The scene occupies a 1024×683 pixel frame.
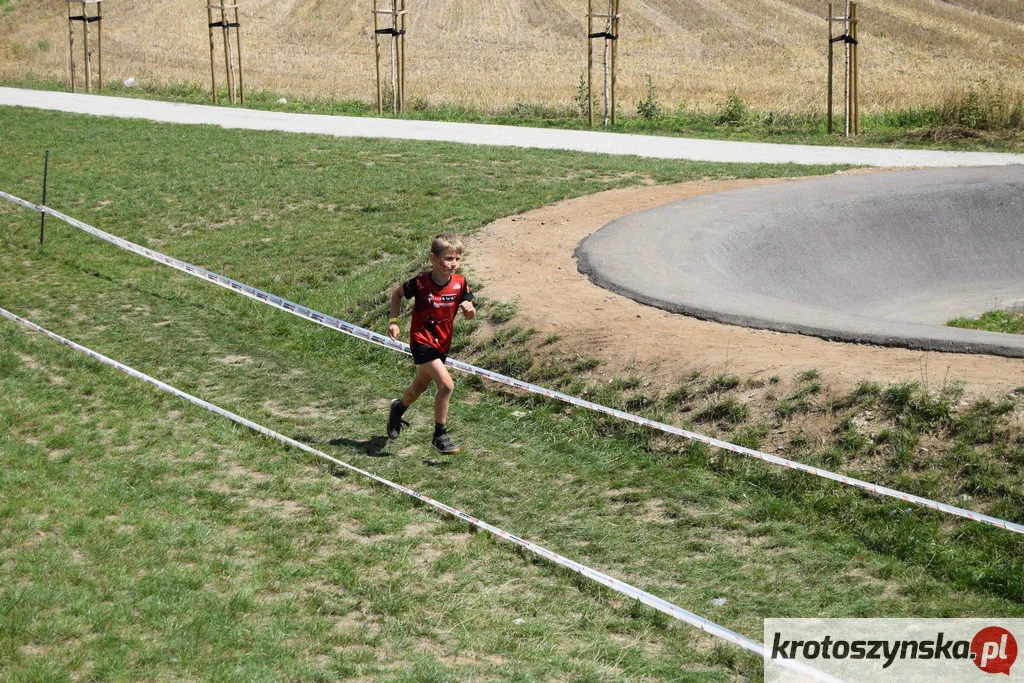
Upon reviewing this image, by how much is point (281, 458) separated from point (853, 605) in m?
4.26

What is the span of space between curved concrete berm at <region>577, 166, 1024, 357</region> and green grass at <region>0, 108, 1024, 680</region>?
68.3 inches

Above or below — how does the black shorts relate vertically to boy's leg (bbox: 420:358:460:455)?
above

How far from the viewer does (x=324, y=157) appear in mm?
19328

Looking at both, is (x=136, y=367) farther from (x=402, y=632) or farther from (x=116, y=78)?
(x=116, y=78)

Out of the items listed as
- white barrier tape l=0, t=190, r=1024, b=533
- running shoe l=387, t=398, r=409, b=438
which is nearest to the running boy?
running shoe l=387, t=398, r=409, b=438

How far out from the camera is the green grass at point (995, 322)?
1233 centimetres

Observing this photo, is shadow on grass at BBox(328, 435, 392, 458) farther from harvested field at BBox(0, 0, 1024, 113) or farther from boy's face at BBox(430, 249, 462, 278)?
harvested field at BBox(0, 0, 1024, 113)

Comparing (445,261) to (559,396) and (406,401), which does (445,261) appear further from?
(559,396)

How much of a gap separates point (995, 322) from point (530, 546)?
26.5ft

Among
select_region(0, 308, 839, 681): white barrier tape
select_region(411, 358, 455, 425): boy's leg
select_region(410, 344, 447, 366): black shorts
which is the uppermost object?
select_region(410, 344, 447, 366): black shorts

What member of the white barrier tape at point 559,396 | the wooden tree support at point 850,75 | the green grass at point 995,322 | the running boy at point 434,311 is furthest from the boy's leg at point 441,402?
the wooden tree support at point 850,75

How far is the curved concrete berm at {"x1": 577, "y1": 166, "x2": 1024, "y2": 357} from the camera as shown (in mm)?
11492

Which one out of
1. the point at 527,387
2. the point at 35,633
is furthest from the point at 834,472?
the point at 35,633

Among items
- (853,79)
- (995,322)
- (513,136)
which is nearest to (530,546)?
(995,322)
